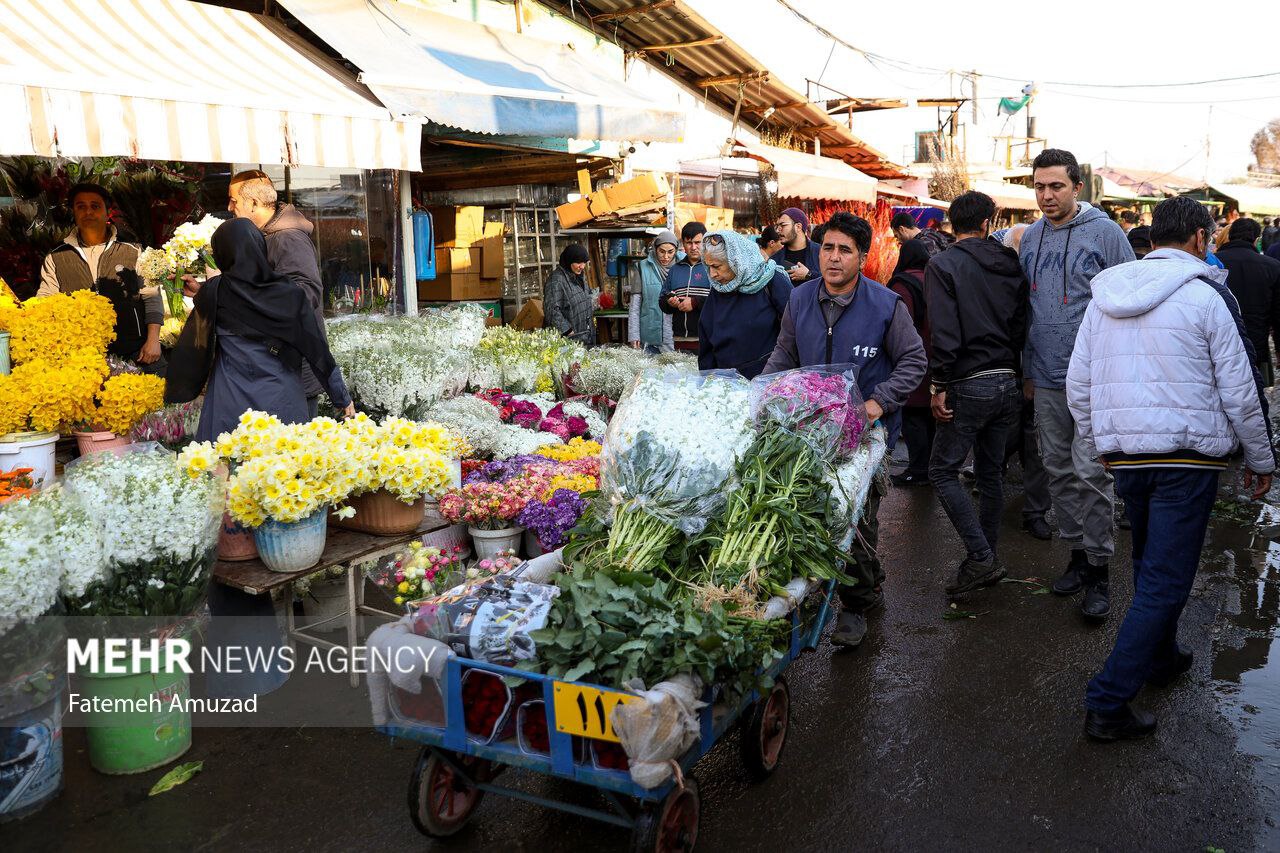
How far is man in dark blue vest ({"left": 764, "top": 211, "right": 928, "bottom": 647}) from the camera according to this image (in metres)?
4.33

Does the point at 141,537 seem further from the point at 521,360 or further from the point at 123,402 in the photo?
the point at 521,360

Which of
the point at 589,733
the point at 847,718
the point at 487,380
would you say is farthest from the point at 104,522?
the point at 487,380

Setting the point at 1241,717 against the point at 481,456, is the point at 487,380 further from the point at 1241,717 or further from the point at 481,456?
the point at 1241,717

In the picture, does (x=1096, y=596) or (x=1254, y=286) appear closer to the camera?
(x=1096, y=596)

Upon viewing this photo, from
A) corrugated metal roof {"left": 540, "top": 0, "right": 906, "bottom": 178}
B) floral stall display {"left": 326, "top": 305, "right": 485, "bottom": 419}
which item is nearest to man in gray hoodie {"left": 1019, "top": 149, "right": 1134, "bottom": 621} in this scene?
floral stall display {"left": 326, "top": 305, "right": 485, "bottom": 419}

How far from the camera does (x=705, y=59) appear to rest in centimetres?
1366

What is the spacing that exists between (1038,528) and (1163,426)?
2.98 metres

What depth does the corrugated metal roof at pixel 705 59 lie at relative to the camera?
1162cm

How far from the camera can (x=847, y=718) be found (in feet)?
12.8

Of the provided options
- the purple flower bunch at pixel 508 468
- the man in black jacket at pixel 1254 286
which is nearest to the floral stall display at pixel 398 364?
the purple flower bunch at pixel 508 468

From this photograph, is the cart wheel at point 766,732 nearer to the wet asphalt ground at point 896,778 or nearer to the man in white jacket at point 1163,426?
the wet asphalt ground at point 896,778

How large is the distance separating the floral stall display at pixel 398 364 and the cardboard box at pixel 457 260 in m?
3.29

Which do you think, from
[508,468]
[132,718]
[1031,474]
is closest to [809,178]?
[1031,474]

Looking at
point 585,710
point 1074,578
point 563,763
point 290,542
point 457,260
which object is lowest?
point 1074,578
